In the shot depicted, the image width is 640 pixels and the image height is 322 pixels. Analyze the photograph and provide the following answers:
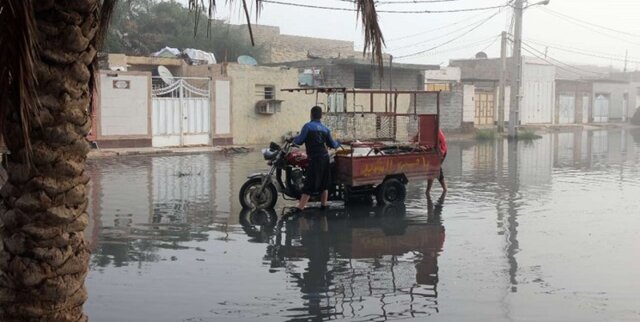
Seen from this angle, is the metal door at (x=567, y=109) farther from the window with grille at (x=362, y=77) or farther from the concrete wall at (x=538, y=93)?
the window with grille at (x=362, y=77)

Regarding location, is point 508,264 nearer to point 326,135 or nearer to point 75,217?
point 326,135

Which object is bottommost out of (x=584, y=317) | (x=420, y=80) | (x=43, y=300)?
(x=584, y=317)

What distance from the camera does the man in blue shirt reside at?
1087 centimetres

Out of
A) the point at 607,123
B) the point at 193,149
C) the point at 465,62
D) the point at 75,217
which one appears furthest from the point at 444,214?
the point at 607,123

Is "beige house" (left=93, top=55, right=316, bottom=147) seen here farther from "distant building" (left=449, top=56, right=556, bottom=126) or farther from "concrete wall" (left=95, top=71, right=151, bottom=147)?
"distant building" (left=449, top=56, right=556, bottom=126)

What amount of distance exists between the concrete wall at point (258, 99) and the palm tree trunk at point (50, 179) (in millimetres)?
24111

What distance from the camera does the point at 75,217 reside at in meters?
3.68

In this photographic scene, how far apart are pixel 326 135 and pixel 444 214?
7.57 ft

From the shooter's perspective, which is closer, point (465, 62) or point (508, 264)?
point (508, 264)

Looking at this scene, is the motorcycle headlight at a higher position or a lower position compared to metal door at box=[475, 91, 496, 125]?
lower

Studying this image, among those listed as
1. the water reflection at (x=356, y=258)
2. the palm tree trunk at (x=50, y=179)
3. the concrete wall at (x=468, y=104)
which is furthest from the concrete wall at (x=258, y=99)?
the palm tree trunk at (x=50, y=179)

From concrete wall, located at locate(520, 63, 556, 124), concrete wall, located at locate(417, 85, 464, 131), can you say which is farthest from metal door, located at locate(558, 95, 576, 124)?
concrete wall, located at locate(417, 85, 464, 131)

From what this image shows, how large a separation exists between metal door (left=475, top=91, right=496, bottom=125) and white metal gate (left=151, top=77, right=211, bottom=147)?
2197cm

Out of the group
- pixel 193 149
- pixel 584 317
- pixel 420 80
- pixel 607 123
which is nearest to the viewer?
pixel 584 317
